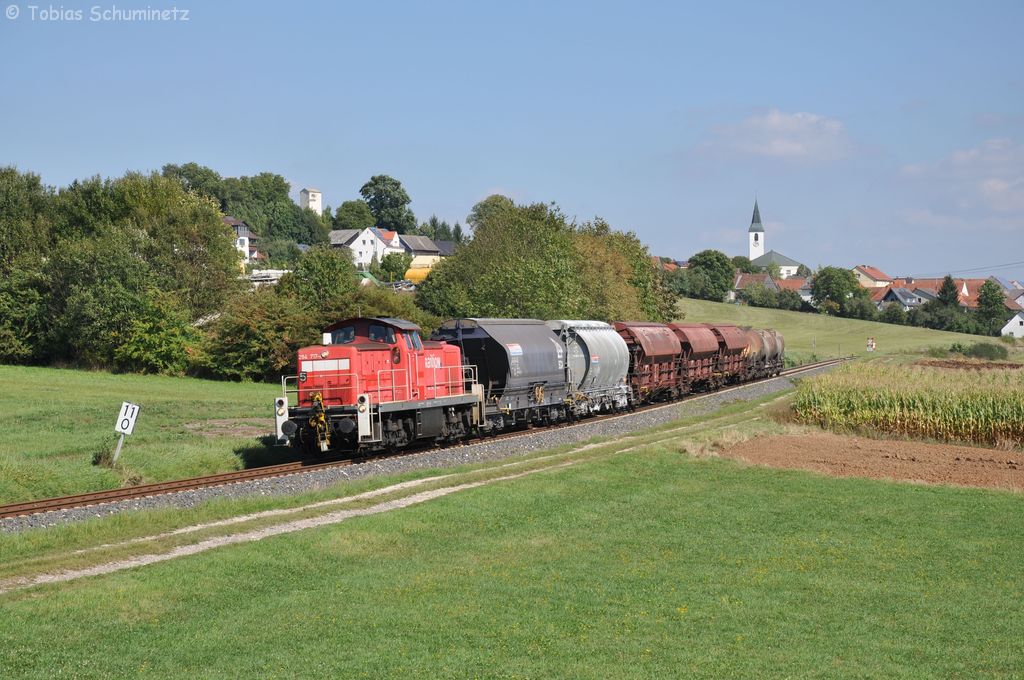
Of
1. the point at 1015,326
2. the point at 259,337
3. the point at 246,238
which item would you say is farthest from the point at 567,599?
the point at 246,238

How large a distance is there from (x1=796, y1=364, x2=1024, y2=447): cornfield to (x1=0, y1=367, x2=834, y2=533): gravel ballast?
6.34 meters

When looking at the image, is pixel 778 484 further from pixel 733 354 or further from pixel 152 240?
pixel 152 240

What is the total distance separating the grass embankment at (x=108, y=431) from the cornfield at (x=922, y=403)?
72.9ft

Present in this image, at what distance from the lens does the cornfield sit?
3375 cm

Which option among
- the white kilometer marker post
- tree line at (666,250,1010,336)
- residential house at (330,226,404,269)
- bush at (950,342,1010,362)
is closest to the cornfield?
the white kilometer marker post

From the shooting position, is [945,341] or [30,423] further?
[945,341]

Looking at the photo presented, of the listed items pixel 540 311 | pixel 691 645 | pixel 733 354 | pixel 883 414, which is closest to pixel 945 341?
pixel 733 354

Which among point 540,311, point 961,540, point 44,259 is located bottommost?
point 961,540

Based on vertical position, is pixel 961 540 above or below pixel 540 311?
below

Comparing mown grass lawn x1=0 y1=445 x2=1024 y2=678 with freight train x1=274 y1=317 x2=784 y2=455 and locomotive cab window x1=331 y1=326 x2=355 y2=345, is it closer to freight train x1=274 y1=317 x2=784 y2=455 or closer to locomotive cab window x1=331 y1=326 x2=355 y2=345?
freight train x1=274 y1=317 x2=784 y2=455

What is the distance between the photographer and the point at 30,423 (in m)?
33.1

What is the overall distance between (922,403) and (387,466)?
21.2 metres

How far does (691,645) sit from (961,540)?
8564 millimetres

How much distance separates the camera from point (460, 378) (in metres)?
31.7
